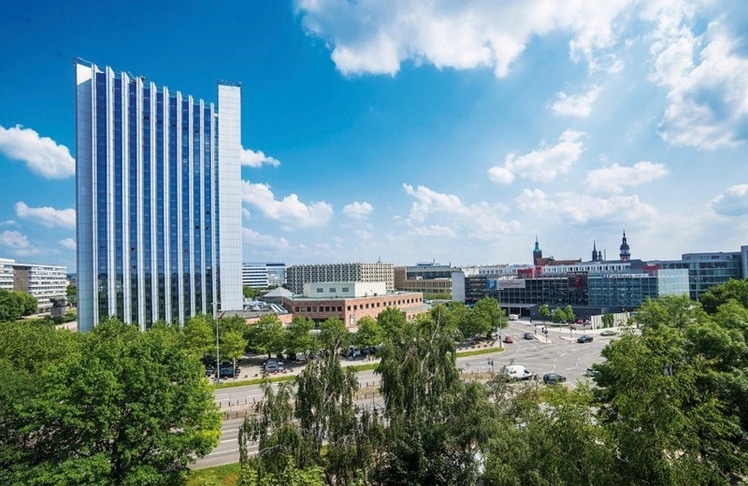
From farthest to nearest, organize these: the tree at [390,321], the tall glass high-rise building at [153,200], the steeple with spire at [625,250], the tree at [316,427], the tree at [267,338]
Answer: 1. the steeple with spire at [625,250]
2. the tall glass high-rise building at [153,200]
3. the tree at [390,321]
4. the tree at [267,338]
5. the tree at [316,427]

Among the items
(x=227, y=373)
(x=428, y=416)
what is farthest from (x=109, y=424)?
(x=227, y=373)

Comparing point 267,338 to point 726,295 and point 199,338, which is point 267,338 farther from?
point 726,295

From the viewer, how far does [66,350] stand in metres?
31.5

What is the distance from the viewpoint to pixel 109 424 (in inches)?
701

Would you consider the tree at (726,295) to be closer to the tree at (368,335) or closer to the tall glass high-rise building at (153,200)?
the tree at (368,335)

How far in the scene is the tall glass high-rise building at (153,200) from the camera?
224 feet

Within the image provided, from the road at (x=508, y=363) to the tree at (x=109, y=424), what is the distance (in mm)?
6512

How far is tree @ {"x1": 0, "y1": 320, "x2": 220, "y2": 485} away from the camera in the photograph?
55.9 feet

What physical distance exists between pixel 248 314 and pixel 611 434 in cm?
6513

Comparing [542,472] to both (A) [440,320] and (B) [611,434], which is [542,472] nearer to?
(B) [611,434]

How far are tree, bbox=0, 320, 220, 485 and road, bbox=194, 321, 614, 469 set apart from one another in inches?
256

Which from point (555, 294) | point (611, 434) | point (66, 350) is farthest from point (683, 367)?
point (555, 294)

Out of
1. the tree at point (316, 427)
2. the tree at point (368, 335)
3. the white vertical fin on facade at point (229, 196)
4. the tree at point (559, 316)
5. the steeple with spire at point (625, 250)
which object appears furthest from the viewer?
the steeple with spire at point (625, 250)

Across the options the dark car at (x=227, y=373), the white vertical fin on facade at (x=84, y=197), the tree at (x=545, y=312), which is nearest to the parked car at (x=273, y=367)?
the dark car at (x=227, y=373)
